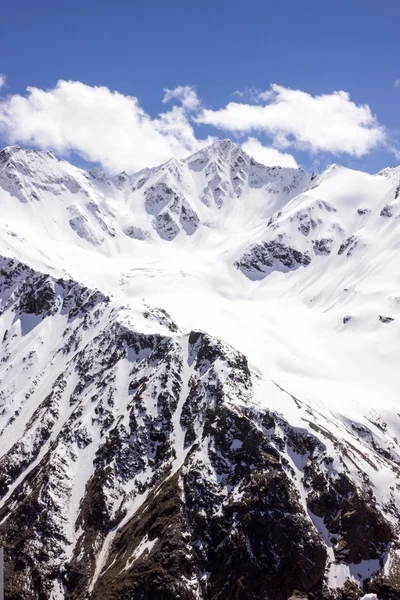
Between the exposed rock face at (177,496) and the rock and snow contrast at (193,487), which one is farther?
the exposed rock face at (177,496)

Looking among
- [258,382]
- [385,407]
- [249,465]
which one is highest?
[385,407]

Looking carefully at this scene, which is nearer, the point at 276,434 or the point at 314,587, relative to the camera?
the point at 314,587

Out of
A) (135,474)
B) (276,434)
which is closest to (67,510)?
(135,474)

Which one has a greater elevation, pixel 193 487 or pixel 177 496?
pixel 193 487

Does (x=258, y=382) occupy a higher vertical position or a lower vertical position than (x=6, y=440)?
higher

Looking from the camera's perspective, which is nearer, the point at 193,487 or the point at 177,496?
the point at 177,496

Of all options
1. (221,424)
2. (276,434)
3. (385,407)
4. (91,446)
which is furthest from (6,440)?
(385,407)

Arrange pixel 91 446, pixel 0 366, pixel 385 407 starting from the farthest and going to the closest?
pixel 0 366 → pixel 385 407 → pixel 91 446

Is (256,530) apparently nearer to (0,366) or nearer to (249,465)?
(249,465)

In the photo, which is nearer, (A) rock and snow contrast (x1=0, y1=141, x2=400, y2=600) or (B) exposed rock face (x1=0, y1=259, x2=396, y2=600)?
(A) rock and snow contrast (x1=0, y1=141, x2=400, y2=600)

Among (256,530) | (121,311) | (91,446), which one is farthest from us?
(121,311)
